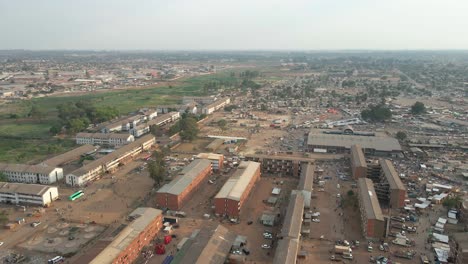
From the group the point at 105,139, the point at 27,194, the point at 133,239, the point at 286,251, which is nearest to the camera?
the point at 286,251

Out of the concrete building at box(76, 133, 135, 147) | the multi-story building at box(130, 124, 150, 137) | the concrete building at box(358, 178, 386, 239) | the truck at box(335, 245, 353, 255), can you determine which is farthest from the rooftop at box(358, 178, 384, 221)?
the multi-story building at box(130, 124, 150, 137)

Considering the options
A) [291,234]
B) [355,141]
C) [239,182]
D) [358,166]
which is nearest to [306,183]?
[239,182]

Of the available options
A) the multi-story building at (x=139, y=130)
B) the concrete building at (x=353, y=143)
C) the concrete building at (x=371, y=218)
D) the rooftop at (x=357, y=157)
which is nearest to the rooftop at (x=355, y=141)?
the concrete building at (x=353, y=143)

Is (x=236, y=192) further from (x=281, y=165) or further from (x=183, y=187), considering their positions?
(x=281, y=165)

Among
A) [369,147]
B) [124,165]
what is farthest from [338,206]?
[124,165]

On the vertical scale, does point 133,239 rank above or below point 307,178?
below
